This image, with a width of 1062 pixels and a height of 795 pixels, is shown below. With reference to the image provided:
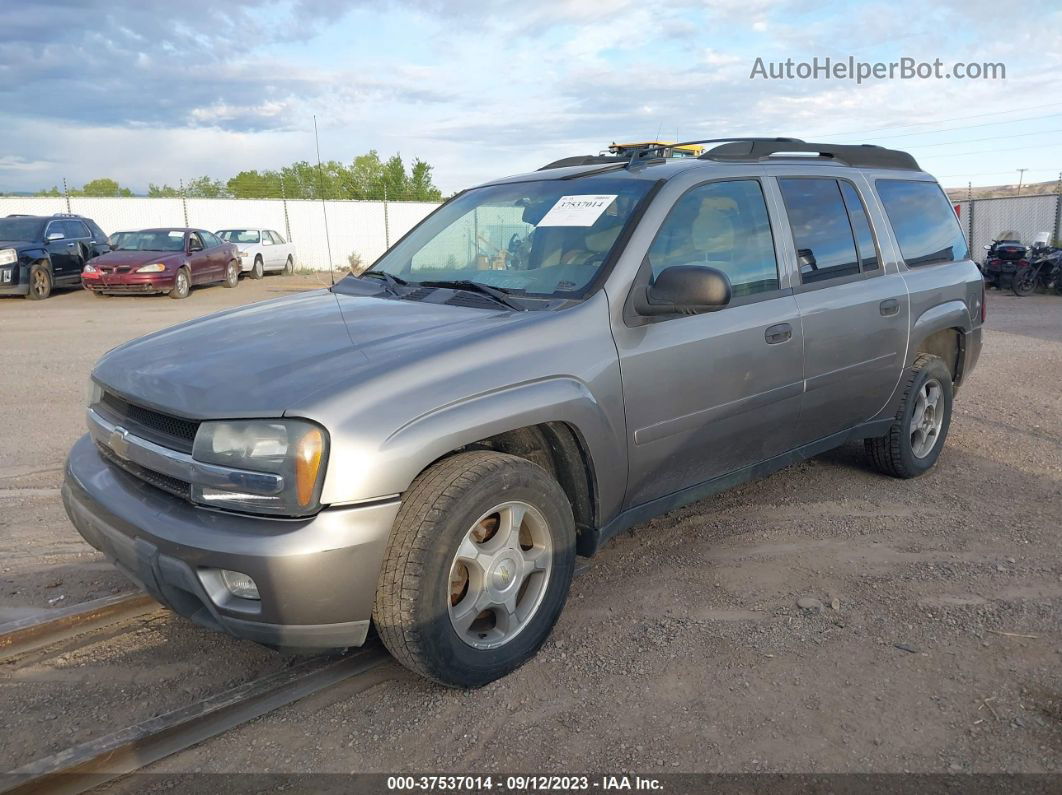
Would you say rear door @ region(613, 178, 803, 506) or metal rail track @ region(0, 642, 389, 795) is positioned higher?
rear door @ region(613, 178, 803, 506)

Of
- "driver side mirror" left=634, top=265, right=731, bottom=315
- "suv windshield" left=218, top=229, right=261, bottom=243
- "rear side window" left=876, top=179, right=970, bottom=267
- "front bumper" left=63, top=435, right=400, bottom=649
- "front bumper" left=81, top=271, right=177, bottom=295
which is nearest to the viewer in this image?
"front bumper" left=63, top=435, right=400, bottom=649

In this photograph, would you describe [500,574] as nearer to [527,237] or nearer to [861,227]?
[527,237]

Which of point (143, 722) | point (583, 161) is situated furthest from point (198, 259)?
point (143, 722)

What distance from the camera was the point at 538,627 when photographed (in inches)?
124

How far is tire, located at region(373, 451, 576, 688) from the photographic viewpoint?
2.67m

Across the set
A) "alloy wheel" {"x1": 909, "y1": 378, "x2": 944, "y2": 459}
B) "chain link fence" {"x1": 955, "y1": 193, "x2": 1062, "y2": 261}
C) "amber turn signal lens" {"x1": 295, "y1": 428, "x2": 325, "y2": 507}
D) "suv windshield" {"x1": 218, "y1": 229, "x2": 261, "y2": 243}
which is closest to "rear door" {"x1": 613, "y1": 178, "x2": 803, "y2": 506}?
"amber turn signal lens" {"x1": 295, "y1": 428, "x2": 325, "y2": 507}

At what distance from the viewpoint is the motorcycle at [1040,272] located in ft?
57.4

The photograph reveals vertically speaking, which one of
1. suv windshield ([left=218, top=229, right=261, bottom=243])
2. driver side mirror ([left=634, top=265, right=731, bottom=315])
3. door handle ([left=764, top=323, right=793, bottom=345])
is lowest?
door handle ([left=764, top=323, right=793, bottom=345])

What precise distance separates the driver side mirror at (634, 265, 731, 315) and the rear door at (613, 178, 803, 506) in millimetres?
169

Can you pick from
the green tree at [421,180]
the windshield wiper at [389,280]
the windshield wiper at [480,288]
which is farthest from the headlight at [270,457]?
the green tree at [421,180]

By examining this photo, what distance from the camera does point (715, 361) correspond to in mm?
3607

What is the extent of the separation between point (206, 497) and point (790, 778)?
6.55 ft

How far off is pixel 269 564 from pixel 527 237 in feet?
6.42

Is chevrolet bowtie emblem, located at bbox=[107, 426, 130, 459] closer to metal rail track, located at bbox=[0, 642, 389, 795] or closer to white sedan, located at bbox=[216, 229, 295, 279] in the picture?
metal rail track, located at bbox=[0, 642, 389, 795]
